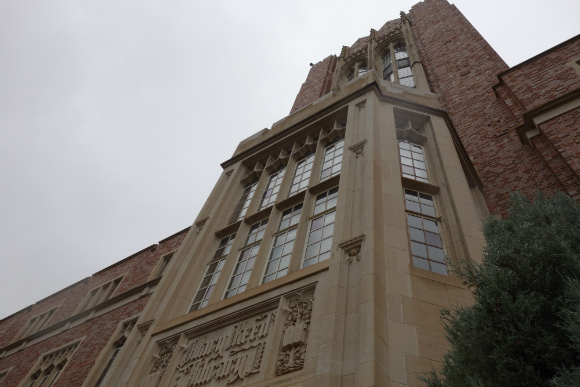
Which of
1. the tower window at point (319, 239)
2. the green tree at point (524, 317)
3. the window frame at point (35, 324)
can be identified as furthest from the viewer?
the window frame at point (35, 324)

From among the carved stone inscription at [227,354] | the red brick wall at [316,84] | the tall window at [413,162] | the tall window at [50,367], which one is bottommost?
the carved stone inscription at [227,354]

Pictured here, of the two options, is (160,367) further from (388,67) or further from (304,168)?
(388,67)

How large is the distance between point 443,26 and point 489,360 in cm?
2456

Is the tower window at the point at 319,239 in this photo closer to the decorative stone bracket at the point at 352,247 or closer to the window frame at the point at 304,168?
the decorative stone bracket at the point at 352,247

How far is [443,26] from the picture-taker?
25.7 meters

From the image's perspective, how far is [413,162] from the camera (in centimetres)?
1174

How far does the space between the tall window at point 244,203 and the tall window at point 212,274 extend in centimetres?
93

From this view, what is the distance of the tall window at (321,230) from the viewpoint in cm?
915

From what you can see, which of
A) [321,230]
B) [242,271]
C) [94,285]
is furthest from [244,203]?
[94,285]

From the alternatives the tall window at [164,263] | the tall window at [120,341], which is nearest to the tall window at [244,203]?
the tall window at [120,341]

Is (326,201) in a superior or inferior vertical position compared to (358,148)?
inferior

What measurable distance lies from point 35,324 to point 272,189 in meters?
17.9

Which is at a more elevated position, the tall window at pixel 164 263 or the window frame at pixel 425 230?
the tall window at pixel 164 263

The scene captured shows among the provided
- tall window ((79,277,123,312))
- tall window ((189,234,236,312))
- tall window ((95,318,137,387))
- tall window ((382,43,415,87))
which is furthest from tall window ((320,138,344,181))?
tall window ((79,277,123,312))
